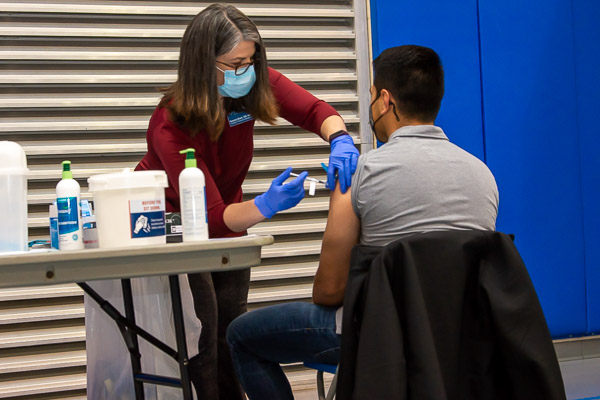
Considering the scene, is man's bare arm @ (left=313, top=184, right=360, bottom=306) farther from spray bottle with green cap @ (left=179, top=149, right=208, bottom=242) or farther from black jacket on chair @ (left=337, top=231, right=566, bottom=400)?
spray bottle with green cap @ (left=179, top=149, right=208, bottom=242)

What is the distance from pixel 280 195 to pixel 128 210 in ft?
1.68

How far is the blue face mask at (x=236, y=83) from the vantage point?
2082 millimetres

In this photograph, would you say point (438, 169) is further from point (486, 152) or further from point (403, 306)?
point (486, 152)

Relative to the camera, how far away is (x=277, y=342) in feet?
5.70

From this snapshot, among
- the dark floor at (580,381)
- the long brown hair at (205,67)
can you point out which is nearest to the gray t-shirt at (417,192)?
the long brown hair at (205,67)

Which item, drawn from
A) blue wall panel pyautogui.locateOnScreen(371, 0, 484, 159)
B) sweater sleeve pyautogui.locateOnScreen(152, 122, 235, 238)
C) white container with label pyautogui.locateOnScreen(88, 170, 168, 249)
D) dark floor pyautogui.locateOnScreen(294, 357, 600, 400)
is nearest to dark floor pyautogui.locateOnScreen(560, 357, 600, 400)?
dark floor pyautogui.locateOnScreen(294, 357, 600, 400)

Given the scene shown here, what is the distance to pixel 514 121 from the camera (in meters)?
3.54

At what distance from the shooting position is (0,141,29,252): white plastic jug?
1.57 m

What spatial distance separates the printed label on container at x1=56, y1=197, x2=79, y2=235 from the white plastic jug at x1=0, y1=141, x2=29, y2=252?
9cm

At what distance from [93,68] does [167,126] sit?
59.9 inches

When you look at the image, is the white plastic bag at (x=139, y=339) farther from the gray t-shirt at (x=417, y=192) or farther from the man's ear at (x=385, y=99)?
the man's ear at (x=385, y=99)

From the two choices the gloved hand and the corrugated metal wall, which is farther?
the corrugated metal wall

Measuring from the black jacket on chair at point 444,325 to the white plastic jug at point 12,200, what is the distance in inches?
32.0

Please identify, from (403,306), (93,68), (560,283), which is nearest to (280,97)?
(403,306)
